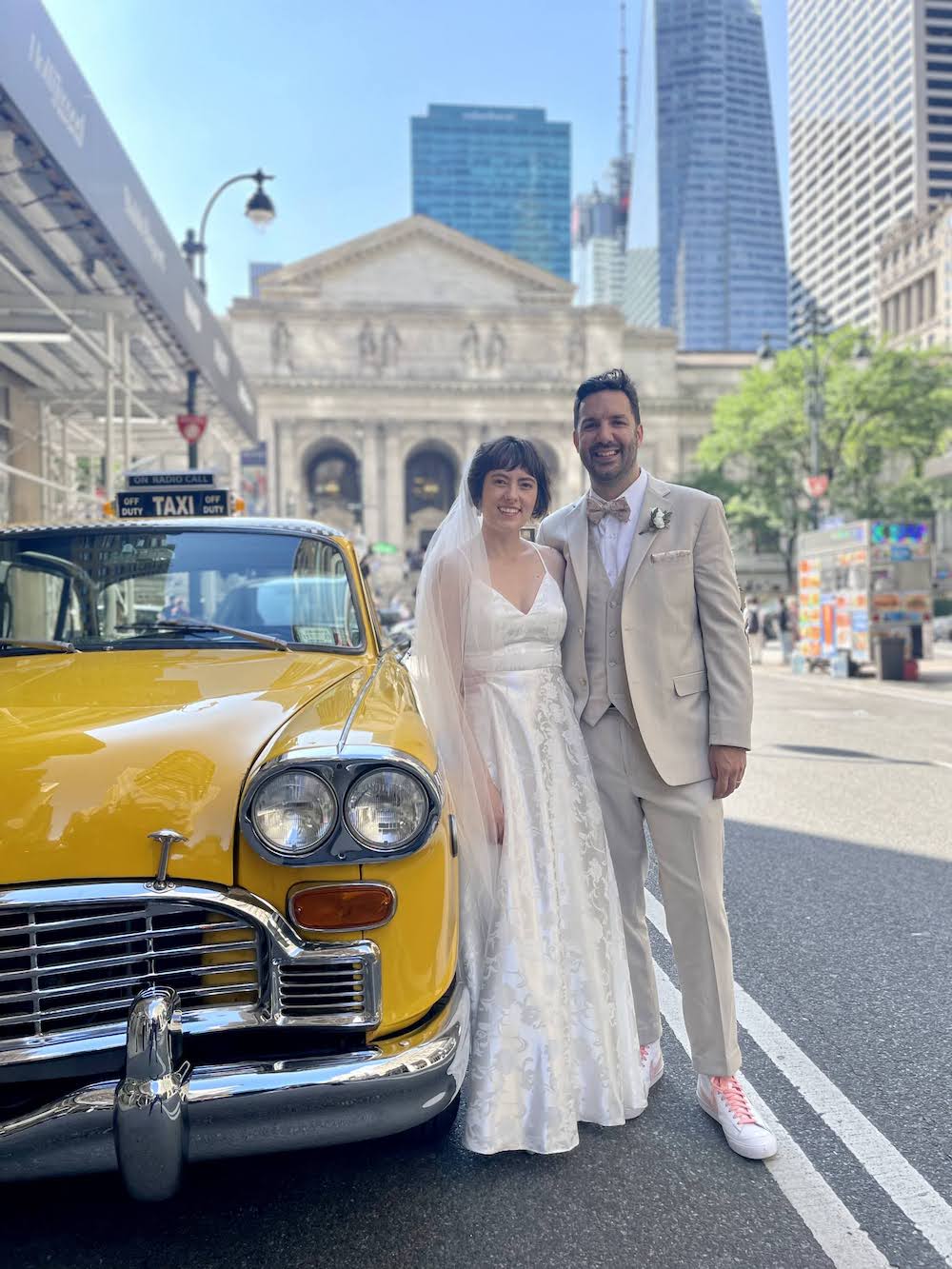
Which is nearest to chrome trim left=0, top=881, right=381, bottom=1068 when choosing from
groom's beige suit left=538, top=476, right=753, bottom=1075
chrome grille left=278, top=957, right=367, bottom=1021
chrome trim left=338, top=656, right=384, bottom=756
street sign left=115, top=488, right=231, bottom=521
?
chrome grille left=278, top=957, right=367, bottom=1021

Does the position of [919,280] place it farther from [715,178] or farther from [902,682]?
[902,682]

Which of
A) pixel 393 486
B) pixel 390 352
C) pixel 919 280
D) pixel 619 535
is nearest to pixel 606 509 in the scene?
pixel 619 535

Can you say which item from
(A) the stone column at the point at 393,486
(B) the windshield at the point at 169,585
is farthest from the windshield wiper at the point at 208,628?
(A) the stone column at the point at 393,486

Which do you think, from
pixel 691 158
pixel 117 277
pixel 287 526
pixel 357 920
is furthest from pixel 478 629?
pixel 691 158

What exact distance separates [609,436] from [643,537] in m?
0.33

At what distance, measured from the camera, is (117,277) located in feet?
31.8

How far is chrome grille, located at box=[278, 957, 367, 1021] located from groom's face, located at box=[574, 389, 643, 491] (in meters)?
1.68

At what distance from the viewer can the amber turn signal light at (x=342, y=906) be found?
2.36 m

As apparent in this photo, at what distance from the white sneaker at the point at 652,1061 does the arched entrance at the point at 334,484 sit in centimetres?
7796

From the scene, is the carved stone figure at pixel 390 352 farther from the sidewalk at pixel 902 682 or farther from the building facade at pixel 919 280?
the sidewalk at pixel 902 682

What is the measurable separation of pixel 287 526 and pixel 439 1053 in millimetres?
2366

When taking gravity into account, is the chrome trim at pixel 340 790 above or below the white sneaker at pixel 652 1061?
above

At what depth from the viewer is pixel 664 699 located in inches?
126

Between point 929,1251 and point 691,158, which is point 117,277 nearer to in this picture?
point 929,1251
